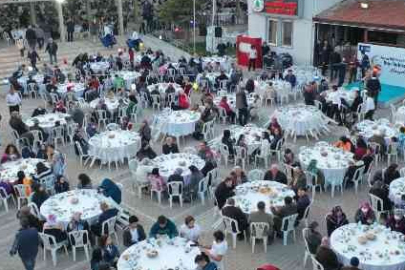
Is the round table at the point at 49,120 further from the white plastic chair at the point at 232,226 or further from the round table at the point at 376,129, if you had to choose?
the round table at the point at 376,129

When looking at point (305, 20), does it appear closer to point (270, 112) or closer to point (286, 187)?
point (270, 112)

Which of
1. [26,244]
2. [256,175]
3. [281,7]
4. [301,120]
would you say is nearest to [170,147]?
[256,175]

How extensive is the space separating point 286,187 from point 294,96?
Answer: 10649mm

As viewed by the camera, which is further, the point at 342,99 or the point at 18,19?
the point at 18,19

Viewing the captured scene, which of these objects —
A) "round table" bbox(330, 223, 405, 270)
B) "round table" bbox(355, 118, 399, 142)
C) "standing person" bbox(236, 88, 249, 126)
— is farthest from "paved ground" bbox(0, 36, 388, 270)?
"standing person" bbox(236, 88, 249, 126)

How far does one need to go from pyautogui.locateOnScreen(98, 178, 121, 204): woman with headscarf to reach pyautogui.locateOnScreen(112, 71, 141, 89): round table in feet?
38.0

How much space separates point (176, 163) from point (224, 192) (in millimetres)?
2433

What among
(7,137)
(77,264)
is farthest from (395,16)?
(77,264)

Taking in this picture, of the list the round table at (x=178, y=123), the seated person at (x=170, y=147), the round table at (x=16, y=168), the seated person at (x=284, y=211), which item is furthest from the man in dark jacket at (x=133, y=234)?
the round table at (x=178, y=123)

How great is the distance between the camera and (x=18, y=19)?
3581 cm

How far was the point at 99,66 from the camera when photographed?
85.7 feet

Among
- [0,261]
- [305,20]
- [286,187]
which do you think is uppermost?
[305,20]

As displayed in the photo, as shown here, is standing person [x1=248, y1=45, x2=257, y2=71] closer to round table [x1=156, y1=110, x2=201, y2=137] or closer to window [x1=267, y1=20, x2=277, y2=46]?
window [x1=267, y1=20, x2=277, y2=46]

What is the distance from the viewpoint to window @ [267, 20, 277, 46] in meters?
29.2
